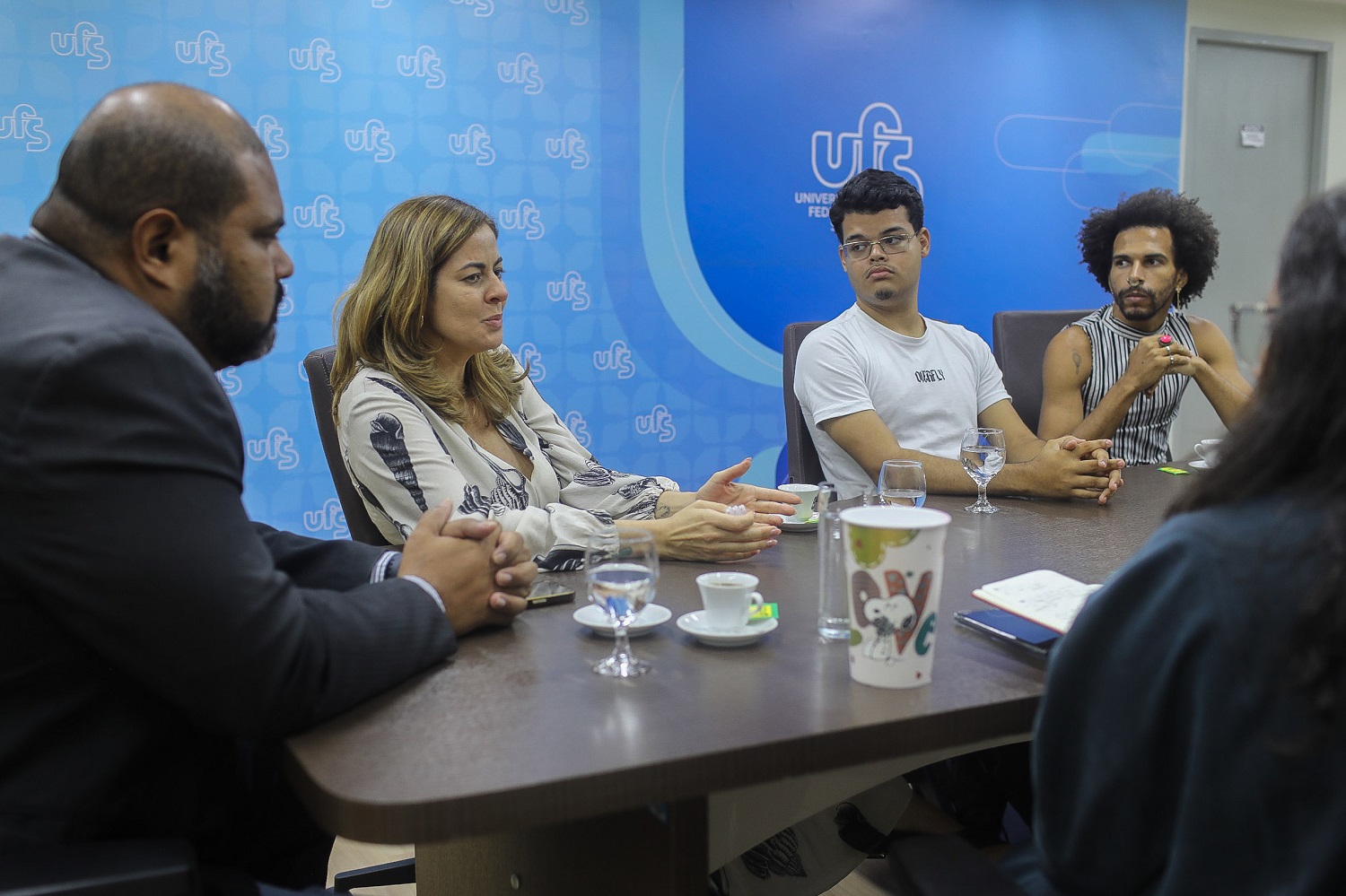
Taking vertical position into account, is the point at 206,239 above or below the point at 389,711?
above

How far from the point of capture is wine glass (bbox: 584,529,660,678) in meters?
1.17

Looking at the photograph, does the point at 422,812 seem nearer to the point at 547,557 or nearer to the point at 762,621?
the point at 762,621

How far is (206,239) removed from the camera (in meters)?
1.14

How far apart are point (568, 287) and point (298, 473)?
1.21 meters

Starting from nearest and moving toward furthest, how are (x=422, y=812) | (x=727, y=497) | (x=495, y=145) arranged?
(x=422, y=812), (x=727, y=497), (x=495, y=145)

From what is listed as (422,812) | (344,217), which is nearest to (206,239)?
(422,812)

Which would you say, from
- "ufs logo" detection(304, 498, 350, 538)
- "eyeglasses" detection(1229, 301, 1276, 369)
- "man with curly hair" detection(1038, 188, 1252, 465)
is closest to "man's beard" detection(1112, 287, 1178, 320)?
"man with curly hair" detection(1038, 188, 1252, 465)

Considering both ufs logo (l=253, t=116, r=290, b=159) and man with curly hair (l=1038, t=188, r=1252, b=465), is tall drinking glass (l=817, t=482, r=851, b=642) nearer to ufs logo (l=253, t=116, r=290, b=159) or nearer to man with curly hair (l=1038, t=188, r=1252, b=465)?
man with curly hair (l=1038, t=188, r=1252, b=465)

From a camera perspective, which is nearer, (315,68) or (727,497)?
(727,497)

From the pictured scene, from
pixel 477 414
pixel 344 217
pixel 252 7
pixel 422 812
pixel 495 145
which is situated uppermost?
pixel 252 7

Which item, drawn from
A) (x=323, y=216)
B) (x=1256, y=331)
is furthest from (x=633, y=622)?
(x=323, y=216)

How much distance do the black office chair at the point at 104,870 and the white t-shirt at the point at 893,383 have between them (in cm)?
198

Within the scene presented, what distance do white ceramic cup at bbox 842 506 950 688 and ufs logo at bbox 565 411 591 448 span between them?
306 cm

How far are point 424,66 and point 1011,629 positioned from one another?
10.6 feet
